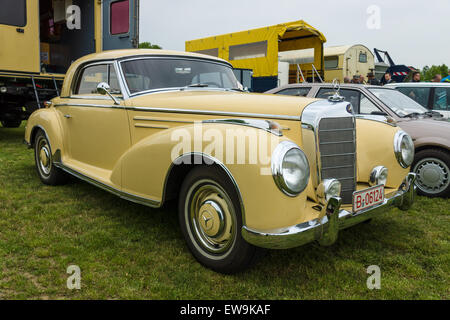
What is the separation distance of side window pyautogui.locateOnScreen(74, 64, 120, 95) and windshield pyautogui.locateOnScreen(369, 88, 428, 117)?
380cm

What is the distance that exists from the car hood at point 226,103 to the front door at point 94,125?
0.33 m

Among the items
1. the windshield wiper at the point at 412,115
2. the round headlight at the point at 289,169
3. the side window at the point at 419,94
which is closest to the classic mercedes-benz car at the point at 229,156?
the round headlight at the point at 289,169

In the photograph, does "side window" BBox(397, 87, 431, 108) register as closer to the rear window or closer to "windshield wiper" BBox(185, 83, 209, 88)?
"windshield wiper" BBox(185, 83, 209, 88)

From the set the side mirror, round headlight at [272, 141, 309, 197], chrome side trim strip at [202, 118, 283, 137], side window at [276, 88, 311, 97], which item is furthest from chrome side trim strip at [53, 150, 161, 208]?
side window at [276, 88, 311, 97]

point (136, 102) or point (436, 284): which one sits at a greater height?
point (136, 102)

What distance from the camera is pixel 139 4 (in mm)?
7578

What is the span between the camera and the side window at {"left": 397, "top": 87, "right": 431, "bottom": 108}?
6.49 m

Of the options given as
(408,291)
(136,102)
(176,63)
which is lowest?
(408,291)

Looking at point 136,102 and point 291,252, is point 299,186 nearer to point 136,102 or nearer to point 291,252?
point 291,252

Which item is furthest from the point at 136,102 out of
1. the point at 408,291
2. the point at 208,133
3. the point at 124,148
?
the point at 408,291

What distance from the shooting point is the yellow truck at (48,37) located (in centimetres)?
738

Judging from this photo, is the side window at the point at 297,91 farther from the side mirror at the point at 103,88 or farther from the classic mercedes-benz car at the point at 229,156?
the side mirror at the point at 103,88


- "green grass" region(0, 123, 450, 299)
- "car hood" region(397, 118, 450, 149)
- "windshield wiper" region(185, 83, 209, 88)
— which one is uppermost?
"windshield wiper" region(185, 83, 209, 88)

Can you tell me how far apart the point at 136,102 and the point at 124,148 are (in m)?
0.47
